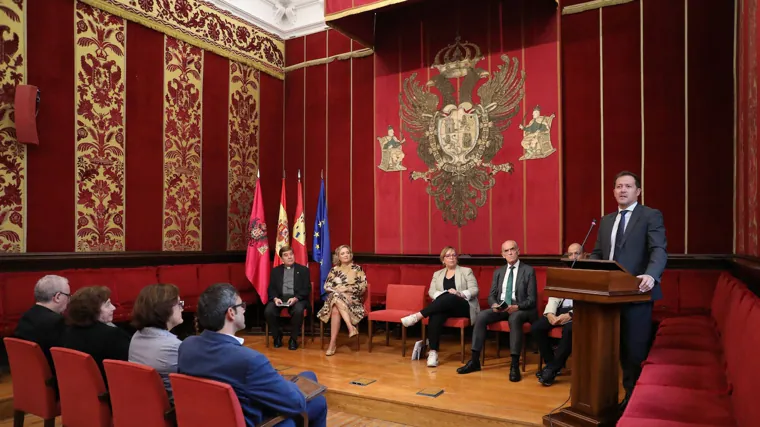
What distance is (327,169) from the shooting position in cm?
747

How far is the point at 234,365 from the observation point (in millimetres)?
2238

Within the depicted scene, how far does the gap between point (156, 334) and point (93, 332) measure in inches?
20.1

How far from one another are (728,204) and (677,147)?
679mm

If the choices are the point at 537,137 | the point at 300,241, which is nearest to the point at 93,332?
the point at 300,241

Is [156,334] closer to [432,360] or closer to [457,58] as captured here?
[432,360]

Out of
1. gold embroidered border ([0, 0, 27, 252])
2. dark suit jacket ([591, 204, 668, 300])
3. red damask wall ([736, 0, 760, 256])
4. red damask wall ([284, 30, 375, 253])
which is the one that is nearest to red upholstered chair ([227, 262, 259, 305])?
red damask wall ([284, 30, 375, 253])

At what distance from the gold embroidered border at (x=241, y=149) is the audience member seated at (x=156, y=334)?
15.0ft

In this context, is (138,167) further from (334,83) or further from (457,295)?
(457,295)

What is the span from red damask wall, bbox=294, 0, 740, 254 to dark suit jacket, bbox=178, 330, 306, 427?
4126 millimetres

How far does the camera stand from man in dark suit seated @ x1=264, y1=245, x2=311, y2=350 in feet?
19.5

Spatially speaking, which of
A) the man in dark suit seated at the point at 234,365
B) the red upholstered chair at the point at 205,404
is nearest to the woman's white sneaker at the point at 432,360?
the man in dark suit seated at the point at 234,365

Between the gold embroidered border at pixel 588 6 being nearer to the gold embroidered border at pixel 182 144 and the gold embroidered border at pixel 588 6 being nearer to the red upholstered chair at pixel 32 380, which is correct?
the gold embroidered border at pixel 182 144

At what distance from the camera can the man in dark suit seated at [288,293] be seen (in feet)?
19.5

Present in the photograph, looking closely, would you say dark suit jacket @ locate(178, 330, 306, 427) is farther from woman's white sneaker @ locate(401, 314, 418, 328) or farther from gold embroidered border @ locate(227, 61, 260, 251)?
gold embroidered border @ locate(227, 61, 260, 251)
